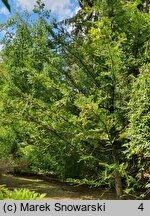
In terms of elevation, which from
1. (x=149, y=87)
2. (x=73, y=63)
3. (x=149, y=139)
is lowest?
(x=149, y=139)

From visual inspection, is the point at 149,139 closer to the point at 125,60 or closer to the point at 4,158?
the point at 125,60

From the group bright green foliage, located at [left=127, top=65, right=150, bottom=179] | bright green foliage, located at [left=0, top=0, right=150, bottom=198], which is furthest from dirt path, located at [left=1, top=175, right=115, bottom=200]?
bright green foliage, located at [left=127, top=65, right=150, bottom=179]

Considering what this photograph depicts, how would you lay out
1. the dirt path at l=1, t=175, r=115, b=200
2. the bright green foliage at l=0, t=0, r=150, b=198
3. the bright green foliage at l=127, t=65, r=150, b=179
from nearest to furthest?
the bright green foliage at l=127, t=65, r=150, b=179 → the bright green foliage at l=0, t=0, r=150, b=198 → the dirt path at l=1, t=175, r=115, b=200

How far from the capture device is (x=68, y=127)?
22.7 ft

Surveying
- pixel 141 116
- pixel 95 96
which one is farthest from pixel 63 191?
pixel 141 116

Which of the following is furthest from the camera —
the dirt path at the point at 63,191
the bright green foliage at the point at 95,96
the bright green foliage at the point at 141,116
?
the dirt path at the point at 63,191

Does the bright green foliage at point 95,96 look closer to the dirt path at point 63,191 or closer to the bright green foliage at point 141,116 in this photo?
the bright green foliage at point 141,116

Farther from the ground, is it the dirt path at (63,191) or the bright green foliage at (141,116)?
the bright green foliage at (141,116)

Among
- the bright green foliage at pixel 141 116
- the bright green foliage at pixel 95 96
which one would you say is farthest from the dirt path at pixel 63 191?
the bright green foliage at pixel 141 116

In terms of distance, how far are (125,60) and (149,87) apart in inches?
68.6

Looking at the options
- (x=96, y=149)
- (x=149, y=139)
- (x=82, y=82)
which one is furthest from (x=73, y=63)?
(x=149, y=139)

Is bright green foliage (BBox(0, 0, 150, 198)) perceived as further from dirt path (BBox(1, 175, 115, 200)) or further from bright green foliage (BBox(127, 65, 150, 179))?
dirt path (BBox(1, 175, 115, 200))

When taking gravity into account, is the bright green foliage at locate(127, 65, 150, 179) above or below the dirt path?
above

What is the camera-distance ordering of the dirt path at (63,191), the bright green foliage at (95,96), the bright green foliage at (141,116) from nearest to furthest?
the bright green foliage at (141,116) < the bright green foliage at (95,96) < the dirt path at (63,191)
